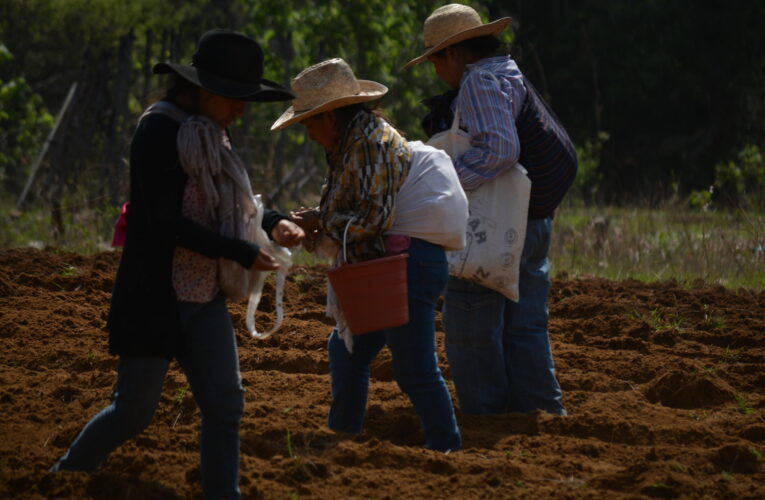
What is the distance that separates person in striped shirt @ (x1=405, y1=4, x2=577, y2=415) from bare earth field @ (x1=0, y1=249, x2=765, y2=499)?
0.63 ft

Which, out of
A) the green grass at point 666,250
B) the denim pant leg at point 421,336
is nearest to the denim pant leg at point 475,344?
the denim pant leg at point 421,336

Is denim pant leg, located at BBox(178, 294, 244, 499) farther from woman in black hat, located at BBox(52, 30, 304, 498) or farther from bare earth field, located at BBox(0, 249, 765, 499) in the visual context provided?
bare earth field, located at BBox(0, 249, 765, 499)

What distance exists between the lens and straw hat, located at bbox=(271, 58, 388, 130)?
4.09 metres

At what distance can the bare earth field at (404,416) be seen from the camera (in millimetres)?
3993

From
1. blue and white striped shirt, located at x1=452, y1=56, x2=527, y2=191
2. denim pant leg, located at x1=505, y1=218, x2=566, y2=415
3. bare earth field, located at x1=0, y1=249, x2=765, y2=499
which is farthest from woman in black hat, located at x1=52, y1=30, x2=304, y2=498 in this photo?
denim pant leg, located at x1=505, y1=218, x2=566, y2=415

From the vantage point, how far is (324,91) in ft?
13.4

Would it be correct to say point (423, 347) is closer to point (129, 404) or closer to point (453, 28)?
point (129, 404)

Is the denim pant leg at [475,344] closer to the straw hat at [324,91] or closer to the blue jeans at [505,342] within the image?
the blue jeans at [505,342]

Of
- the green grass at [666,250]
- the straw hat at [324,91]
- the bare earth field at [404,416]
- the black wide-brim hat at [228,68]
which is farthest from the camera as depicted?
the green grass at [666,250]

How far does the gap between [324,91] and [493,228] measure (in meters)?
1.01

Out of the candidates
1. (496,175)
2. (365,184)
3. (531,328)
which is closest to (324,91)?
(365,184)

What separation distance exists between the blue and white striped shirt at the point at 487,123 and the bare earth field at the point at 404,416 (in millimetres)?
1129

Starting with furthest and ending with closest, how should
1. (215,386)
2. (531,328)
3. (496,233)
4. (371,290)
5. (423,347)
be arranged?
1. (531,328)
2. (496,233)
3. (423,347)
4. (371,290)
5. (215,386)

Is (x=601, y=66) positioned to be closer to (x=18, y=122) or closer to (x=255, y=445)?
(x=18, y=122)
